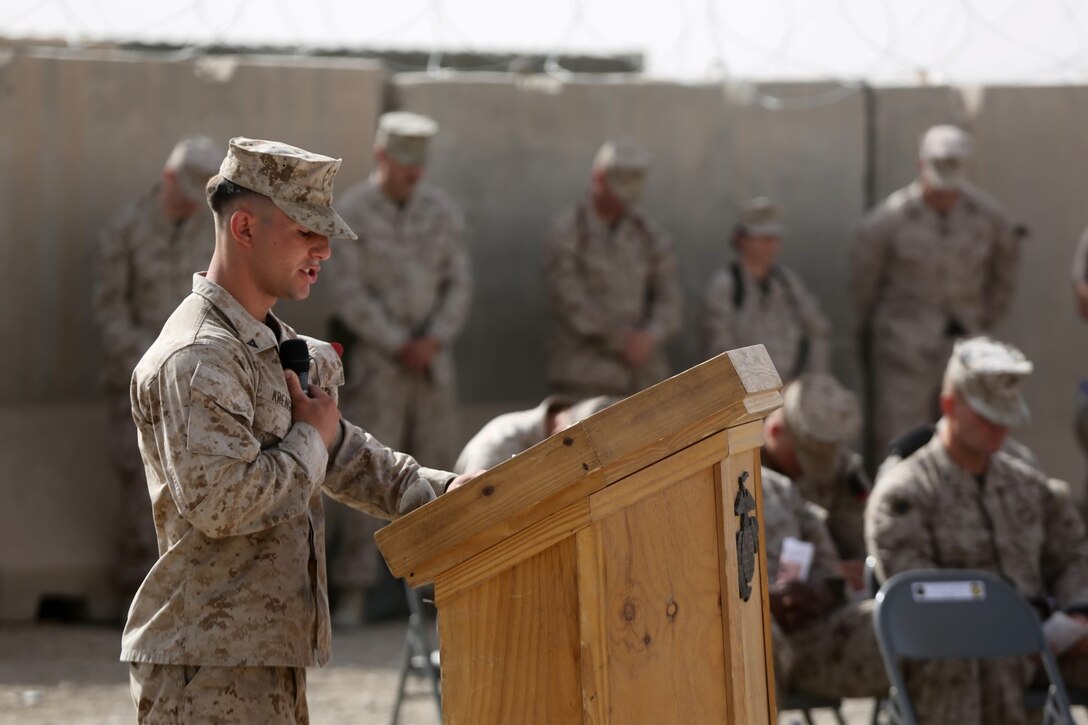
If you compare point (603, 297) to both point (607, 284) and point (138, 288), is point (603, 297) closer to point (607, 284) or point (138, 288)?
point (607, 284)

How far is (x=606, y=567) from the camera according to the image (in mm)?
2598

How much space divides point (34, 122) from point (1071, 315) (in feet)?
19.9

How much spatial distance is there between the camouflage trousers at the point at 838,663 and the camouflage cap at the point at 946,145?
4339 millimetres

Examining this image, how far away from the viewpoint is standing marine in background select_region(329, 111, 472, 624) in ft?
27.3

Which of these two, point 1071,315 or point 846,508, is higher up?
point 1071,315

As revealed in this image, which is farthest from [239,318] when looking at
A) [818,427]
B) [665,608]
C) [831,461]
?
[831,461]

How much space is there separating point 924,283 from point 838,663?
4.34 meters

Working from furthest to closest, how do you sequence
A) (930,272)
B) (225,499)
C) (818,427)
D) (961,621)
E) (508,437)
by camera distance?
(930,272) → (818,427) → (508,437) → (961,621) → (225,499)

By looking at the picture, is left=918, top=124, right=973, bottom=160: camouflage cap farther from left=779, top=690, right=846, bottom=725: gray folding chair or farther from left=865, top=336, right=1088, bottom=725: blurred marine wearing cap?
left=779, top=690, right=846, bottom=725: gray folding chair

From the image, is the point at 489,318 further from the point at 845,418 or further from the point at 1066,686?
the point at 1066,686

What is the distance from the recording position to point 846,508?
676 cm

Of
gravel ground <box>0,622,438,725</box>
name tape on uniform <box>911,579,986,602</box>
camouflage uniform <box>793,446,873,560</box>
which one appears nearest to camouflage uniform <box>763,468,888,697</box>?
name tape on uniform <box>911,579,986,602</box>

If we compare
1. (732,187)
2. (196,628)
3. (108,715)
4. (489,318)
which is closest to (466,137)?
(489,318)

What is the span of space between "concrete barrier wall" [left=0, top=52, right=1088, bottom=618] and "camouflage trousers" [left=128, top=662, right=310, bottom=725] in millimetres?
5642
